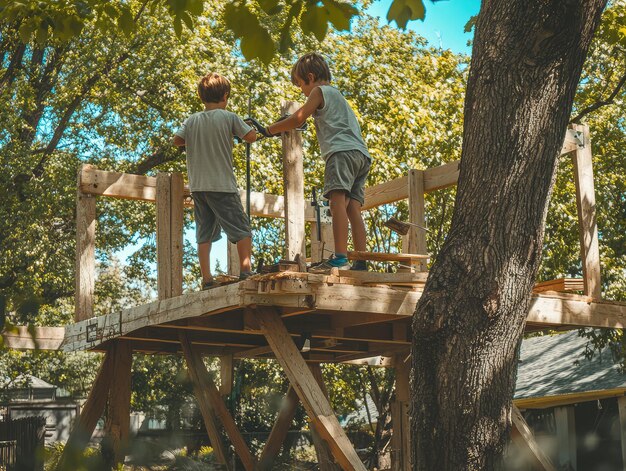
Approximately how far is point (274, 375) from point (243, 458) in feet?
34.0

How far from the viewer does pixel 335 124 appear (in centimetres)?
660

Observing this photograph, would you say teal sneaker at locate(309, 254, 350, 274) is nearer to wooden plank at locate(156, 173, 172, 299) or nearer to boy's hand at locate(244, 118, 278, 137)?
boy's hand at locate(244, 118, 278, 137)

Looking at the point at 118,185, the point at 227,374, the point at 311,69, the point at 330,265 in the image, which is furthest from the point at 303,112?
the point at 227,374

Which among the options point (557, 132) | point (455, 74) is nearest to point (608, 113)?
point (455, 74)

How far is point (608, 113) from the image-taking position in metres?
20.9

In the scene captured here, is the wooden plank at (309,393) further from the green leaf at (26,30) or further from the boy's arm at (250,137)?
the green leaf at (26,30)

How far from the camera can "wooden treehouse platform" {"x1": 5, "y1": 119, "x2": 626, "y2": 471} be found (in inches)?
248

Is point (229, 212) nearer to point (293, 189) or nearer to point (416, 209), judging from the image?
point (293, 189)

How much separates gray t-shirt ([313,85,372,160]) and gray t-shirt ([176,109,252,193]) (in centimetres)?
55

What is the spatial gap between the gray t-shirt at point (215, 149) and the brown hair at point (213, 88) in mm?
117

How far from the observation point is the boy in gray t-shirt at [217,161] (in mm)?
6719

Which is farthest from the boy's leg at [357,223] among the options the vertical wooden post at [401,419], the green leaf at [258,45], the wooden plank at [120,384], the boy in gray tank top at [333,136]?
the vertical wooden post at [401,419]

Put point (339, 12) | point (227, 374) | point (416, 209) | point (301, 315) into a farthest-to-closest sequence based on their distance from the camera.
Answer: point (227, 374), point (416, 209), point (301, 315), point (339, 12)

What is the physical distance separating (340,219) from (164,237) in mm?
1683
